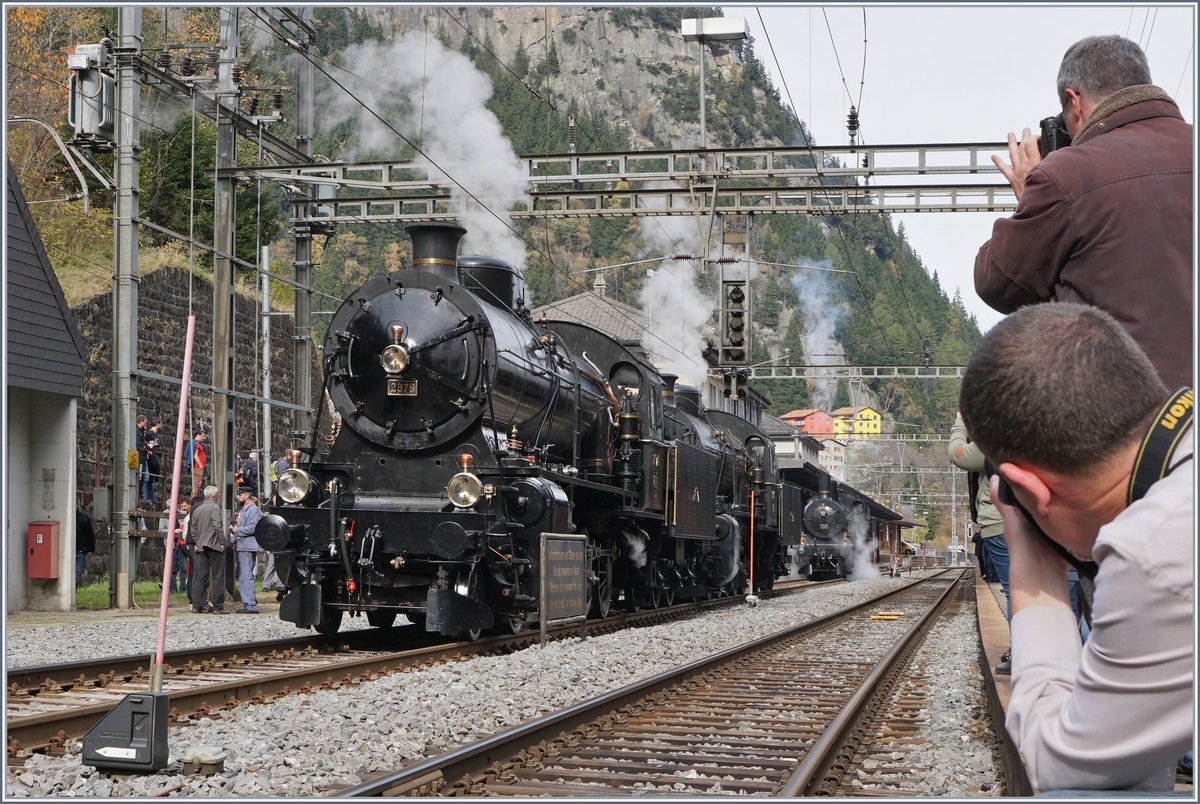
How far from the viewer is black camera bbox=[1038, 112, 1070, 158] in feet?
12.1

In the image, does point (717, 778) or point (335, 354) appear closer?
point (717, 778)

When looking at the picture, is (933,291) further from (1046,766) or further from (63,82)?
(1046,766)

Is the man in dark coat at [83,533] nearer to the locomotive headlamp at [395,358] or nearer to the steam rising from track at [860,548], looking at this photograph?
the locomotive headlamp at [395,358]

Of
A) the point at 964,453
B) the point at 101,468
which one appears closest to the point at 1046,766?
the point at 964,453

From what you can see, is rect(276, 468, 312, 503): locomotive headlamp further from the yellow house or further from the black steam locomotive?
the yellow house

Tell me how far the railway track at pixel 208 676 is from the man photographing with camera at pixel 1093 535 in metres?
5.61

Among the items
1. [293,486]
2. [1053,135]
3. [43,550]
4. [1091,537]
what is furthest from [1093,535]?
[43,550]

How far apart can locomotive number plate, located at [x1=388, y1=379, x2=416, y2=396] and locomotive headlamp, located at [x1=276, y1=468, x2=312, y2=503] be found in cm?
117

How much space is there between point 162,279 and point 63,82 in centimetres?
1107

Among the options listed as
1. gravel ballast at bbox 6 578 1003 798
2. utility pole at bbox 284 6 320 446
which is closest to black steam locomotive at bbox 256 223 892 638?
gravel ballast at bbox 6 578 1003 798

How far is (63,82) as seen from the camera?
108 ft

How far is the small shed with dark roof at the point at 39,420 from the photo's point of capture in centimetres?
1680

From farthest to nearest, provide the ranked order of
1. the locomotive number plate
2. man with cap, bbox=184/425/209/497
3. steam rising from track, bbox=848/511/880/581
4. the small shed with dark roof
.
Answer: steam rising from track, bbox=848/511/880/581 < man with cap, bbox=184/425/209/497 < the small shed with dark roof < the locomotive number plate

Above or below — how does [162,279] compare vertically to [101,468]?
above
